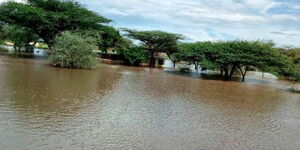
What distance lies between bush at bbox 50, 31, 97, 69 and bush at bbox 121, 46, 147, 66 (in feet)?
38.4

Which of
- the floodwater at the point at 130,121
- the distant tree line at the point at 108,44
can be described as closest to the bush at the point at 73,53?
the distant tree line at the point at 108,44

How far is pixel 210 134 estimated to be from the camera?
8.27 m

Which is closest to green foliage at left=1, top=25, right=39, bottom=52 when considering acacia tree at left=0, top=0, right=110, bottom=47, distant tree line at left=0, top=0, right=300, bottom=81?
distant tree line at left=0, top=0, right=300, bottom=81

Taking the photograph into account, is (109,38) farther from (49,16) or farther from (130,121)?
(130,121)

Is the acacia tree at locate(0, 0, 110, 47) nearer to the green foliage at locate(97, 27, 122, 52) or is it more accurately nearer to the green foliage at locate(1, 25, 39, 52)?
the green foliage at locate(1, 25, 39, 52)

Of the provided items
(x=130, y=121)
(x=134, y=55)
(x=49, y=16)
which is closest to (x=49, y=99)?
(x=130, y=121)

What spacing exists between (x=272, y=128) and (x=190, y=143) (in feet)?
11.7

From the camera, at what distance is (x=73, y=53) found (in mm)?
24047

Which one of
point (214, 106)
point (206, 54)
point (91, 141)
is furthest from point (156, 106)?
point (206, 54)

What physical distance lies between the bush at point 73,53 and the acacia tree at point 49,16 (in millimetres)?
7161

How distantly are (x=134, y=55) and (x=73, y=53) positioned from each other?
12.8m

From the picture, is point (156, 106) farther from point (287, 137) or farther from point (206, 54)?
point (206, 54)

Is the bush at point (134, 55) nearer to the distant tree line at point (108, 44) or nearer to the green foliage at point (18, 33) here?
the distant tree line at point (108, 44)

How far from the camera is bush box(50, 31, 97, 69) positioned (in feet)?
78.4
